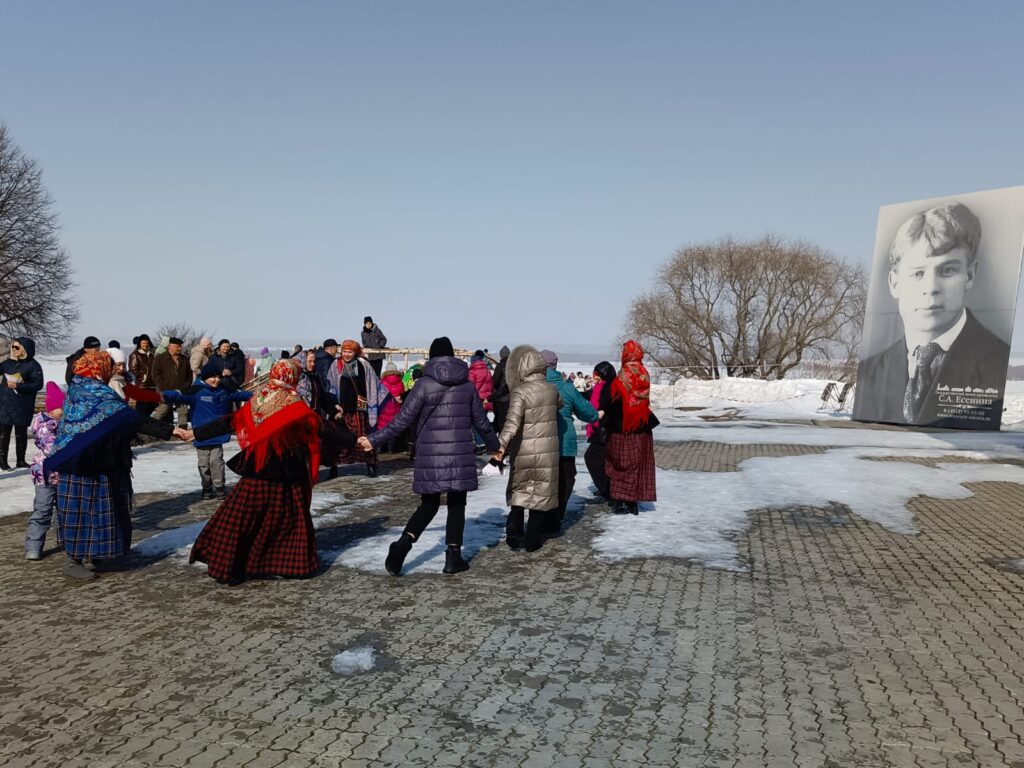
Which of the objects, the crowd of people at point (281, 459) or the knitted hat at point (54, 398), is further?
the knitted hat at point (54, 398)

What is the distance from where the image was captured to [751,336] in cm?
4541

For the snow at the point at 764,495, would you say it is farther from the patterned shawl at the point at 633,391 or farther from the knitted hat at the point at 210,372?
the knitted hat at the point at 210,372

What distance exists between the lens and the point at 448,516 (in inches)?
243

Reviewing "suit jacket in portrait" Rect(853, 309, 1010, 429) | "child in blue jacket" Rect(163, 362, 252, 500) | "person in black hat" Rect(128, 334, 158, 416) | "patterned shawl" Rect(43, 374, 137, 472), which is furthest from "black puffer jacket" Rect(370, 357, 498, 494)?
"suit jacket in portrait" Rect(853, 309, 1010, 429)

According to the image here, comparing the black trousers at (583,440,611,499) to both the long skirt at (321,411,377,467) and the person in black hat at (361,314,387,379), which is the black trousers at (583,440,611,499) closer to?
the long skirt at (321,411,377,467)

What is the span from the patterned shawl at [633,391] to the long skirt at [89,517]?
4991mm

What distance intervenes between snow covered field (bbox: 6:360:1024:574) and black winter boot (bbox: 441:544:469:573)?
14 centimetres

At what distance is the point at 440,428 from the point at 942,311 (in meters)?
20.3

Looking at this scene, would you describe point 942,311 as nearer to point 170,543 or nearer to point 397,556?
point 397,556

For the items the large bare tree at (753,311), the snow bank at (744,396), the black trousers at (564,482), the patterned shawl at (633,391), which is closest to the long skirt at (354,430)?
the black trousers at (564,482)

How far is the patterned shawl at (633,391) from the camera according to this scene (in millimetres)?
8602

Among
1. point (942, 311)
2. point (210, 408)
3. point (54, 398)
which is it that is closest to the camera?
point (54, 398)

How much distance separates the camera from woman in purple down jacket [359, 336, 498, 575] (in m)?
6.19

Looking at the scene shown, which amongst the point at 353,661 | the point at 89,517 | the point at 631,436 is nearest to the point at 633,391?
the point at 631,436
